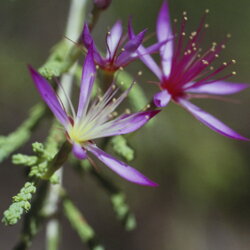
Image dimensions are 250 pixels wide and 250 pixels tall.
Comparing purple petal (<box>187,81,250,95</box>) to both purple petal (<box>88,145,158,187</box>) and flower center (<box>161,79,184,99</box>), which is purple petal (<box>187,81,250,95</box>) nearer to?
flower center (<box>161,79,184,99</box>)

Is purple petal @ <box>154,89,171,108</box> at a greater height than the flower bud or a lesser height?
lesser

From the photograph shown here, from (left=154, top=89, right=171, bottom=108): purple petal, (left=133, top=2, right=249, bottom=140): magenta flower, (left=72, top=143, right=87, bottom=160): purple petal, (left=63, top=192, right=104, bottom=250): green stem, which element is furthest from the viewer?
(left=63, top=192, right=104, bottom=250): green stem

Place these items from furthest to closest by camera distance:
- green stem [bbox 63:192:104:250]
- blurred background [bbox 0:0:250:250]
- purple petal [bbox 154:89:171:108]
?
blurred background [bbox 0:0:250:250]
green stem [bbox 63:192:104:250]
purple petal [bbox 154:89:171:108]

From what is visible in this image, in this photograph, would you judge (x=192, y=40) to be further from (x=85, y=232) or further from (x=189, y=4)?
(x=189, y=4)

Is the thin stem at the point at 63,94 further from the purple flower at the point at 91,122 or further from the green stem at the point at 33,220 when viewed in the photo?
the purple flower at the point at 91,122

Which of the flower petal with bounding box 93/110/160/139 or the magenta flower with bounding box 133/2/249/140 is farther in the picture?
the magenta flower with bounding box 133/2/249/140

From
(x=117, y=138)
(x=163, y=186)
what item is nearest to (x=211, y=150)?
(x=163, y=186)

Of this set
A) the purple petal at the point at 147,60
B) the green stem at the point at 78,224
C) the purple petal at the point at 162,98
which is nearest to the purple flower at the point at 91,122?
the purple petal at the point at 162,98

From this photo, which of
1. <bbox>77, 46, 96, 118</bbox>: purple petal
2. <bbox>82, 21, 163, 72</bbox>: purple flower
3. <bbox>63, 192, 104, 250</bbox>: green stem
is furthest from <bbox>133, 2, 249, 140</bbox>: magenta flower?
<bbox>63, 192, 104, 250</bbox>: green stem
